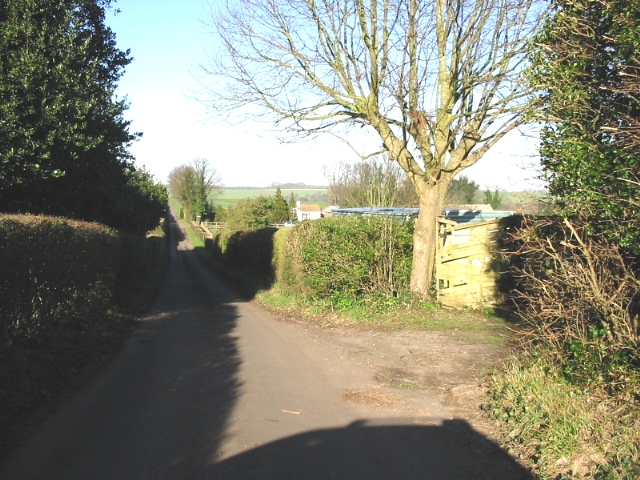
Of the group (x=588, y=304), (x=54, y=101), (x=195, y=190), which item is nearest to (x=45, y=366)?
(x=54, y=101)

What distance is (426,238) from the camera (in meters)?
13.7

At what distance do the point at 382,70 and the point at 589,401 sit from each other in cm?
940

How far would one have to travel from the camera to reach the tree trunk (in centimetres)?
1355

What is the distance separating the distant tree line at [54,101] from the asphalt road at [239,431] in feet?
15.8

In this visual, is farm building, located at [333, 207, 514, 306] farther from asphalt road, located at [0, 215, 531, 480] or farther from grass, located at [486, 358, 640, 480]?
grass, located at [486, 358, 640, 480]

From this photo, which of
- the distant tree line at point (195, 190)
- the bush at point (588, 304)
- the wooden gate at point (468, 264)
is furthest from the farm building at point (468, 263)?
the distant tree line at point (195, 190)

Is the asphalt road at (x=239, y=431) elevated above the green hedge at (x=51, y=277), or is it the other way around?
the green hedge at (x=51, y=277)

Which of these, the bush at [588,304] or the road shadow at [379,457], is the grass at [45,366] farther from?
the bush at [588,304]

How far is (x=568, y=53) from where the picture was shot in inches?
232

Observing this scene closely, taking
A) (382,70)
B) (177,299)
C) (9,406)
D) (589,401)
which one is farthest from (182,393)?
(177,299)

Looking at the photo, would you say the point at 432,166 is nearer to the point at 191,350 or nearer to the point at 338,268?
the point at 338,268

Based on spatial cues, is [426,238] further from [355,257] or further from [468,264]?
[355,257]

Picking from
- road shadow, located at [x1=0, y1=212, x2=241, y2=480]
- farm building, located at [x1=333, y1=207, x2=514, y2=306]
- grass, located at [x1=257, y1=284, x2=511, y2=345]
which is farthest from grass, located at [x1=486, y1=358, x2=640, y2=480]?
farm building, located at [x1=333, y1=207, x2=514, y2=306]

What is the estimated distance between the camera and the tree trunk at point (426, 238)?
13.6m
